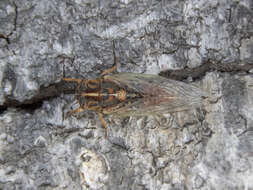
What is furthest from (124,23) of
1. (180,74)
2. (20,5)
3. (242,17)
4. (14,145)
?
(14,145)

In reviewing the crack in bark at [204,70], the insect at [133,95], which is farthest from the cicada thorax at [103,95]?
the crack in bark at [204,70]

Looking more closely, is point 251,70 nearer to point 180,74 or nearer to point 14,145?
point 180,74

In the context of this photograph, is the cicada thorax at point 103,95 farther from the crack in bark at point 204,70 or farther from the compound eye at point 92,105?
the crack in bark at point 204,70

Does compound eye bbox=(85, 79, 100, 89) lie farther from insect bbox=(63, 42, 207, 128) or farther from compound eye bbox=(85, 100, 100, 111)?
compound eye bbox=(85, 100, 100, 111)

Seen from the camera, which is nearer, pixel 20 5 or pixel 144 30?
pixel 20 5

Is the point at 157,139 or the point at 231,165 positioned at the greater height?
the point at 157,139

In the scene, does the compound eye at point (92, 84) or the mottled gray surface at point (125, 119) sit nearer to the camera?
the mottled gray surface at point (125, 119)
